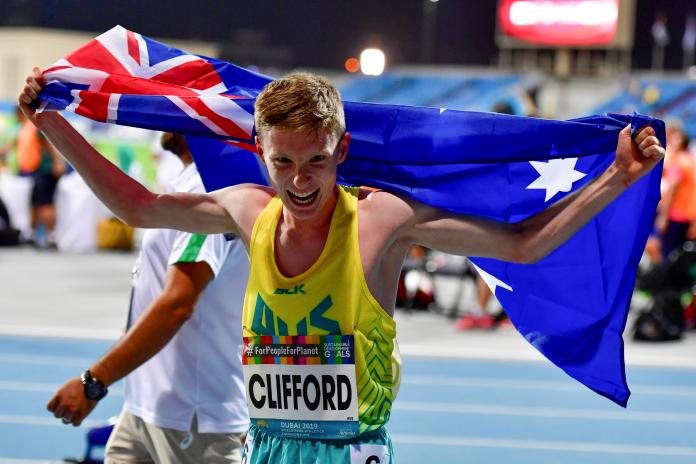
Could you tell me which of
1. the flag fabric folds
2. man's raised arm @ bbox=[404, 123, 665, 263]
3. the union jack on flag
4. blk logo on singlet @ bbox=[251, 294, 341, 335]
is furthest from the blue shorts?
the union jack on flag

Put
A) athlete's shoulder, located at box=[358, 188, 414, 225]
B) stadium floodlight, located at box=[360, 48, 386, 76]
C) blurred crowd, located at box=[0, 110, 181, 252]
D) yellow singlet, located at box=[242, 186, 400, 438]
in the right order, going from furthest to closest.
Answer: stadium floodlight, located at box=[360, 48, 386, 76]
blurred crowd, located at box=[0, 110, 181, 252]
athlete's shoulder, located at box=[358, 188, 414, 225]
yellow singlet, located at box=[242, 186, 400, 438]

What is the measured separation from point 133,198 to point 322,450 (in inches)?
35.0

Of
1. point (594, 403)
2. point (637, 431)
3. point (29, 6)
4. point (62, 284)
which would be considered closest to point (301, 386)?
point (637, 431)

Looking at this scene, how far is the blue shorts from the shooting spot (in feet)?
9.12

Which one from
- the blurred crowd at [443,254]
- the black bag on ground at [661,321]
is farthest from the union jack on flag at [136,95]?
the black bag on ground at [661,321]

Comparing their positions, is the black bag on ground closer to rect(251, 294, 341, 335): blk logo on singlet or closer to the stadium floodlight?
rect(251, 294, 341, 335): blk logo on singlet

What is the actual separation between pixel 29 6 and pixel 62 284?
31793 millimetres

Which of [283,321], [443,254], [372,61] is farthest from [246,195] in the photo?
[372,61]

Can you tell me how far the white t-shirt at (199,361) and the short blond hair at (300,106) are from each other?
3.40 feet

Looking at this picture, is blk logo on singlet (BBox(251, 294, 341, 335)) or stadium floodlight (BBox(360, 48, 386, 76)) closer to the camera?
blk logo on singlet (BBox(251, 294, 341, 335))

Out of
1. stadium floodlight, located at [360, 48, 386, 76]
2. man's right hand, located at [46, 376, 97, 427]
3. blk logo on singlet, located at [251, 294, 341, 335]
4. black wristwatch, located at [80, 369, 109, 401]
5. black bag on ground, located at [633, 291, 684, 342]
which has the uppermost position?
stadium floodlight, located at [360, 48, 386, 76]

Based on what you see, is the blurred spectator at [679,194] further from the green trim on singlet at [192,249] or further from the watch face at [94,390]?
the watch face at [94,390]

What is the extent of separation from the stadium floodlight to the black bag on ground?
31.1m

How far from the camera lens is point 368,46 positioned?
45688 mm
